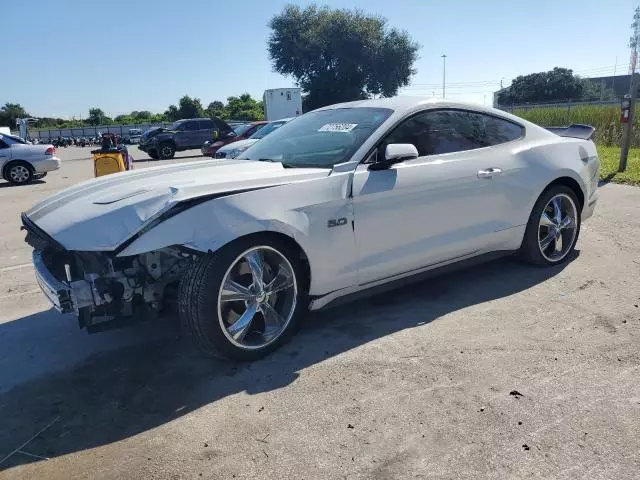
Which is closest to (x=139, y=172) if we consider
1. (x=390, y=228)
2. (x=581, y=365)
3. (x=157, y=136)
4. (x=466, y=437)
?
(x=390, y=228)

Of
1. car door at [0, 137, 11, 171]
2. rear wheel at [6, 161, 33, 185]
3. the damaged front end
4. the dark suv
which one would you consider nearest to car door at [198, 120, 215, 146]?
the dark suv

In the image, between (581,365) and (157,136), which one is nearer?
(581,365)

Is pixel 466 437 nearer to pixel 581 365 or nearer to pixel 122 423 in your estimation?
pixel 581 365

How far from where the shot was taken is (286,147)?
4.29m

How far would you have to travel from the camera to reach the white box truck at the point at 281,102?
31516 mm

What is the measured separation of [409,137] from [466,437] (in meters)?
2.24

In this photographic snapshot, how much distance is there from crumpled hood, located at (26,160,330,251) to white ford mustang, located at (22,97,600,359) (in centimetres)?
1

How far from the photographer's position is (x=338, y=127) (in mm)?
4125

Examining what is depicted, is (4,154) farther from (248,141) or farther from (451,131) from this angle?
(451,131)

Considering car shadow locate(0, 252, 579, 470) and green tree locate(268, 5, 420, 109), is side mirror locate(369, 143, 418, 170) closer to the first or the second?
car shadow locate(0, 252, 579, 470)

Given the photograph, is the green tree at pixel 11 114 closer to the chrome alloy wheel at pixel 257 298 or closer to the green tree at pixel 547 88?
the green tree at pixel 547 88

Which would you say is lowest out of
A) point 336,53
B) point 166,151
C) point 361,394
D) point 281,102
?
point 361,394

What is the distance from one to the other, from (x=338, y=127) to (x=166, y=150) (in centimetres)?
2172

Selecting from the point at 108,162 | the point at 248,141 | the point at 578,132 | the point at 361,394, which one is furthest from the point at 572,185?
the point at 248,141
